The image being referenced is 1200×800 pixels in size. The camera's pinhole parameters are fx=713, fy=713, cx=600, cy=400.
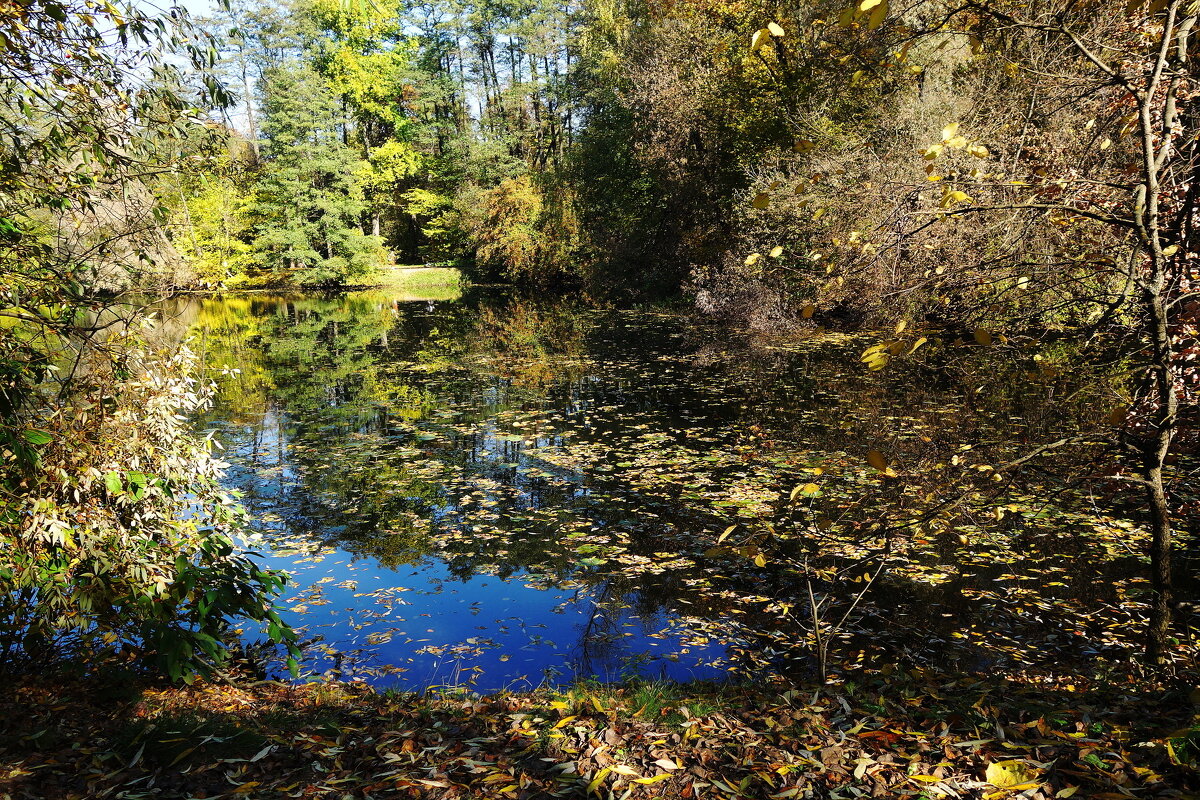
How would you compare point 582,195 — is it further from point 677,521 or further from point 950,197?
point 950,197

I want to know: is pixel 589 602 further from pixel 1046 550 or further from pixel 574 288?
pixel 574 288

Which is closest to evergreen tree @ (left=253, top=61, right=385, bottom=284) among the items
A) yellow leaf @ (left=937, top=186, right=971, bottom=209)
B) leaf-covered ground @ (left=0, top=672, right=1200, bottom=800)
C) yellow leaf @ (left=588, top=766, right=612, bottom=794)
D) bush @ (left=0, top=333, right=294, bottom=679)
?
bush @ (left=0, top=333, right=294, bottom=679)

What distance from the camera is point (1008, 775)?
2.81 meters

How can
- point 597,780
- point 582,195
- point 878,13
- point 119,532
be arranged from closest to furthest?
point 878,13 < point 597,780 < point 119,532 < point 582,195

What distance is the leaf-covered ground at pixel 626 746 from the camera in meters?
2.86

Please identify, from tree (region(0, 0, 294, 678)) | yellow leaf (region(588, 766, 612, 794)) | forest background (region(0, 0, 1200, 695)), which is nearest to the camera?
yellow leaf (region(588, 766, 612, 794))

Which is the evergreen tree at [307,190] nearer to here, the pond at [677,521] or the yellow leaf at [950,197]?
the pond at [677,521]

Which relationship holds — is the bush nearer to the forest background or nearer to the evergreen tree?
the forest background

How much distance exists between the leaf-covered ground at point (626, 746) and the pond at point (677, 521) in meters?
0.75

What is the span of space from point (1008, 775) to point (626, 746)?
1575 mm

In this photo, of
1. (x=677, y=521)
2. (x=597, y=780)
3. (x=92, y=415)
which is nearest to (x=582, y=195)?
(x=677, y=521)

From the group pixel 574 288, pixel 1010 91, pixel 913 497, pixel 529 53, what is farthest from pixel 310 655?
pixel 529 53

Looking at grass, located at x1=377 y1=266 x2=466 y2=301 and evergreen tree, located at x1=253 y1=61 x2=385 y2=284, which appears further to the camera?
grass, located at x1=377 y1=266 x2=466 y2=301

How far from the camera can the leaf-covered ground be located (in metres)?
2.86
